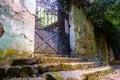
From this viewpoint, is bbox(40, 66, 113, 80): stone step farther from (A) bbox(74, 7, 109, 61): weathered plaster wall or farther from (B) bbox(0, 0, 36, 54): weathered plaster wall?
(A) bbox(74, 7, 109, 61): weathered plaster wall

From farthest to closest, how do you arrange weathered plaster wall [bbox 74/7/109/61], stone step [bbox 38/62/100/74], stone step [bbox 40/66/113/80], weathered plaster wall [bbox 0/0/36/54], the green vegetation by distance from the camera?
weathered plaster wall [bbox 74/7/109/61] < the green vegetation < weathered plaster wall [bbox 0/0/36/54] < stone step [bbox 38/62/100/74] < stone step [bbox 40/66/113/80]

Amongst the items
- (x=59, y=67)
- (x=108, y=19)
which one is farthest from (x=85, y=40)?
(x=59, y=67)

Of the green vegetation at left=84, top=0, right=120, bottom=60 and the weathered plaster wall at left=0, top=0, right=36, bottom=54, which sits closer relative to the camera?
the weathered plaster wall at left=0, top=0, right=36, bottom=54

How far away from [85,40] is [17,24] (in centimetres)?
401

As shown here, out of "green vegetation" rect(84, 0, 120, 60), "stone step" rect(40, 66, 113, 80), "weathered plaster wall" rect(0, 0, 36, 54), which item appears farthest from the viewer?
"green vegetation" rect(84, 0, 120, 60)

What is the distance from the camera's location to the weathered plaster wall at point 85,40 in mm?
6780

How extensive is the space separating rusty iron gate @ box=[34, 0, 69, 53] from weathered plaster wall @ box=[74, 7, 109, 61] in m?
0.54

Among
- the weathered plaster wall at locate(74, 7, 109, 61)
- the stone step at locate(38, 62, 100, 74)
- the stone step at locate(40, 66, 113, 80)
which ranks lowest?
the stone step at locate(40, 66, 113, 80)

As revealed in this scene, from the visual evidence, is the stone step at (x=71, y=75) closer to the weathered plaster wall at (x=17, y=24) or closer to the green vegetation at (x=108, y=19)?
the weathered plaster wall at (x=17, y=24)

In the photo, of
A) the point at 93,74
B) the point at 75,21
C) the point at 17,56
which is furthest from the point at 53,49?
the point at 93,74

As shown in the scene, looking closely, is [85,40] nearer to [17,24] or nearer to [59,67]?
[17,24]

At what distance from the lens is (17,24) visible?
3.71m

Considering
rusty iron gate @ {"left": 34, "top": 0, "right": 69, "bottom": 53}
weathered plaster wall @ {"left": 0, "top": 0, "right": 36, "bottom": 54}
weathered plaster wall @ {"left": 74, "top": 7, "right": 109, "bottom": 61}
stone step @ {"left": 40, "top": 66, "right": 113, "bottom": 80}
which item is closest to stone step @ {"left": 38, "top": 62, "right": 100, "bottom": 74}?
stone step @ {"left": 40, "top": 66, "right": 113, "bottom": 80}

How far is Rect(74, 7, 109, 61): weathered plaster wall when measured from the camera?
6.78m
